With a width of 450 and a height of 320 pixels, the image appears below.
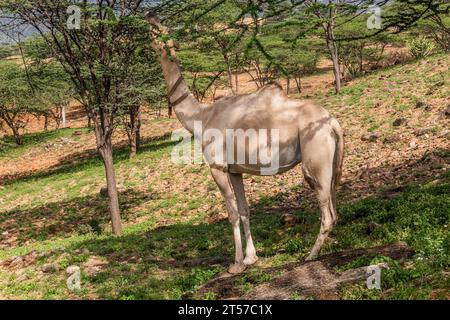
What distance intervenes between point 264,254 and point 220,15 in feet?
105

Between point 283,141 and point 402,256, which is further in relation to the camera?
point 283,141

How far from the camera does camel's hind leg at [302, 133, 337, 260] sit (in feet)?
23.8

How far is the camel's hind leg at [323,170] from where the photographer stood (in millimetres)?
7258

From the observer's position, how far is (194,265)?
9.20 meters

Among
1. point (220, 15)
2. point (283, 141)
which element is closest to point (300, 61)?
point (220, 15)

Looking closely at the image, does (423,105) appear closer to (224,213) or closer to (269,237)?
(224,213)

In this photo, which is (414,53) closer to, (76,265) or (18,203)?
(18,203)

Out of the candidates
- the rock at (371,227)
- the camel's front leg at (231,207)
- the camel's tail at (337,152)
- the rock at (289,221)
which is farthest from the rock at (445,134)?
the camel's front leg at (231,207)

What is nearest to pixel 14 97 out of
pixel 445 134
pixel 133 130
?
pixel 133 130

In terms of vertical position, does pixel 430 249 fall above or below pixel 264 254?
above

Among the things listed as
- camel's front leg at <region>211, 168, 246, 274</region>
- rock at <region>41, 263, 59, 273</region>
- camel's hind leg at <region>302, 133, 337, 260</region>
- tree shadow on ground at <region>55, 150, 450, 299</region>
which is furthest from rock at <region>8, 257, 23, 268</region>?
camel's hind leg at <region>302, 133, 337, 260</region>

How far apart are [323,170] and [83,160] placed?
3024cm

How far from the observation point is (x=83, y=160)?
3475 cm
